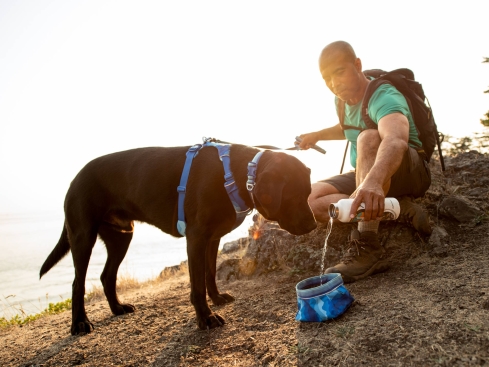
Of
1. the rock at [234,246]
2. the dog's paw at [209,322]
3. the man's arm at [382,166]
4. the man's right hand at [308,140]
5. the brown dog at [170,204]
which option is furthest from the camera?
the rock at [234,246]

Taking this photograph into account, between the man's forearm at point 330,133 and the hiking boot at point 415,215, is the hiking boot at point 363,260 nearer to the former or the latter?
the hiking boot at point 415,215

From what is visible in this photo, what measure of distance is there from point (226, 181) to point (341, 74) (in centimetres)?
165

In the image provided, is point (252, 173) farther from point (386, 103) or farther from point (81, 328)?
point (81, 328)

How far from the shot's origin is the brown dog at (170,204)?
9.74 feet

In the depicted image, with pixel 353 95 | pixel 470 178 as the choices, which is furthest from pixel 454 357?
pixel 470 178

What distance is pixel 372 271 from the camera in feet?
11.0

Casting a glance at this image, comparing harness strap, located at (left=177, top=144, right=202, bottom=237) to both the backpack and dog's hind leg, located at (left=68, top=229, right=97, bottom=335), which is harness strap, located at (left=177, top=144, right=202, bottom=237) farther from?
the backpack


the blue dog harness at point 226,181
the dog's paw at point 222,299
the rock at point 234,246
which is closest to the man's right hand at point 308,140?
the blue dog harness at point 226,181

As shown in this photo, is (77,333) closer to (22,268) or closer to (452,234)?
(452,234)

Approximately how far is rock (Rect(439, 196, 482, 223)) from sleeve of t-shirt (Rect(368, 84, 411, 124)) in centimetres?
126

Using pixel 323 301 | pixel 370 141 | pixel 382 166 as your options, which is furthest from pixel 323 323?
pixel 370 141

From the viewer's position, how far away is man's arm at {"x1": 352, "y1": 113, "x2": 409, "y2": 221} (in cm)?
228

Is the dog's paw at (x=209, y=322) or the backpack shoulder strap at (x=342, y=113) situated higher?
the backpack shoulder strap at (x=342, y=113)

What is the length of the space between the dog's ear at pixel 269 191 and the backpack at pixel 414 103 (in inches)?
48.8
